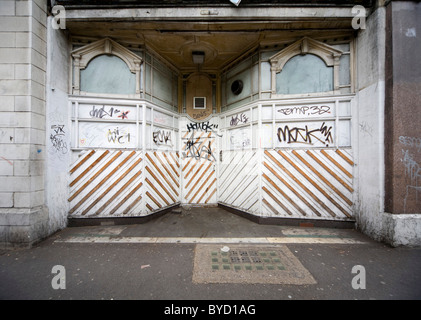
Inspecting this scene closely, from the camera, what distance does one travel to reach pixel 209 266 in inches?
129

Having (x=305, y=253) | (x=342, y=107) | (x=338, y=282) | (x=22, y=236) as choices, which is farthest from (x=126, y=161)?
(x=342, y=107)

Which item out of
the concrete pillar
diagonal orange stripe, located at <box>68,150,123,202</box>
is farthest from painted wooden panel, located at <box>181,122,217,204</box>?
the concrete pillar

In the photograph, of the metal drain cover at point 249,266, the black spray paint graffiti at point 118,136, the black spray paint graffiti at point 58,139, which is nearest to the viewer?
the metal drain cover at point 249,266

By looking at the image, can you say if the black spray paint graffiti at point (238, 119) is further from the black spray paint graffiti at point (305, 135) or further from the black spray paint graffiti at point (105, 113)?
the black spray paint graffiti at point (105, 113)

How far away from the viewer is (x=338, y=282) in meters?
2.90

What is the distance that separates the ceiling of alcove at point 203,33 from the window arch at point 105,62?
0.99 feet

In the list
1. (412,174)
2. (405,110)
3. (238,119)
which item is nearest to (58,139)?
(238,119)

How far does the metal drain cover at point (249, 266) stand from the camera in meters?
2.95

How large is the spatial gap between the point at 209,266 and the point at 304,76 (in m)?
5.64

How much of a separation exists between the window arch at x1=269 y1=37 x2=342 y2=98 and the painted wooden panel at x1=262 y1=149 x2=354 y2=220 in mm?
1896

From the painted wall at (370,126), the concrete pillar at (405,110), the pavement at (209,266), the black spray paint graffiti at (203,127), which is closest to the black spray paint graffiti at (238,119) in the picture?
the black spray paint graffiti at (203,127)

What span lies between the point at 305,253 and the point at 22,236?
20.5ft

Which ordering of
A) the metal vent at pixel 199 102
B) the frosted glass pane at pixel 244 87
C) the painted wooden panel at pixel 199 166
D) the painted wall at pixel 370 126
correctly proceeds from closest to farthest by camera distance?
the painted wall at pixel 370 126 < the frosted glass pane at pixel 244 87 < the painted wooden panel at pixel 199 166 < the metal vent at pixel 199 102

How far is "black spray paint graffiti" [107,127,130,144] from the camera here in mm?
5336
